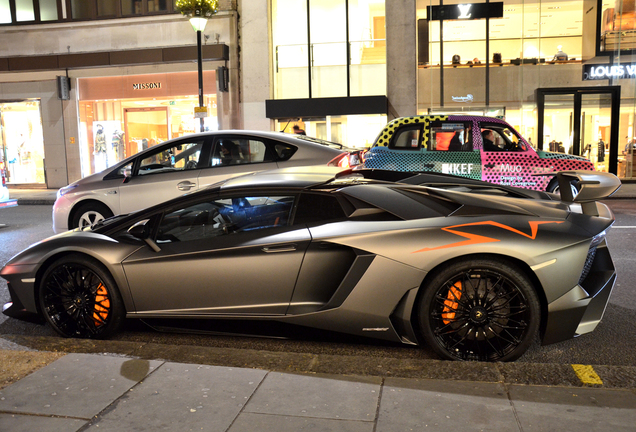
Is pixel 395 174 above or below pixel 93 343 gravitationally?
above

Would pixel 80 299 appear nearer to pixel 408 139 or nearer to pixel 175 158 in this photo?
pixel 175 158

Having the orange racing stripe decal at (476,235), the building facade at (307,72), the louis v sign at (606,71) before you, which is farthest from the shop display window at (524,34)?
the orange racing stripe decal at (476,235)

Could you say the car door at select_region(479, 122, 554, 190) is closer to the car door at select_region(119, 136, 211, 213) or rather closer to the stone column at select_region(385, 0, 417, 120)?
the car door at select_region(119, 136, 211, 213)

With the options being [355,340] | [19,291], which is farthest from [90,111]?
[355,340]

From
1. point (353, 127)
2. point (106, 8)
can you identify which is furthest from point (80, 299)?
point (106, 8)

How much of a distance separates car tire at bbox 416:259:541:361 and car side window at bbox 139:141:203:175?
19.0 ft

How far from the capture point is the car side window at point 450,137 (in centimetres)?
1046

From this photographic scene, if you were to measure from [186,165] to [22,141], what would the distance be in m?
17.5

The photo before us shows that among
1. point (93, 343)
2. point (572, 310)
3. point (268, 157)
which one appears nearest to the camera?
point (572, 310)

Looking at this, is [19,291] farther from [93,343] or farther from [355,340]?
[355,340]

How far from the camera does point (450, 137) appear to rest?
10.5 metres

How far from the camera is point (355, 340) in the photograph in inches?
177

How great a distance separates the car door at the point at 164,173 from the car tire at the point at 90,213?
456 mm

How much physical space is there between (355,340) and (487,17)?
720 inches
